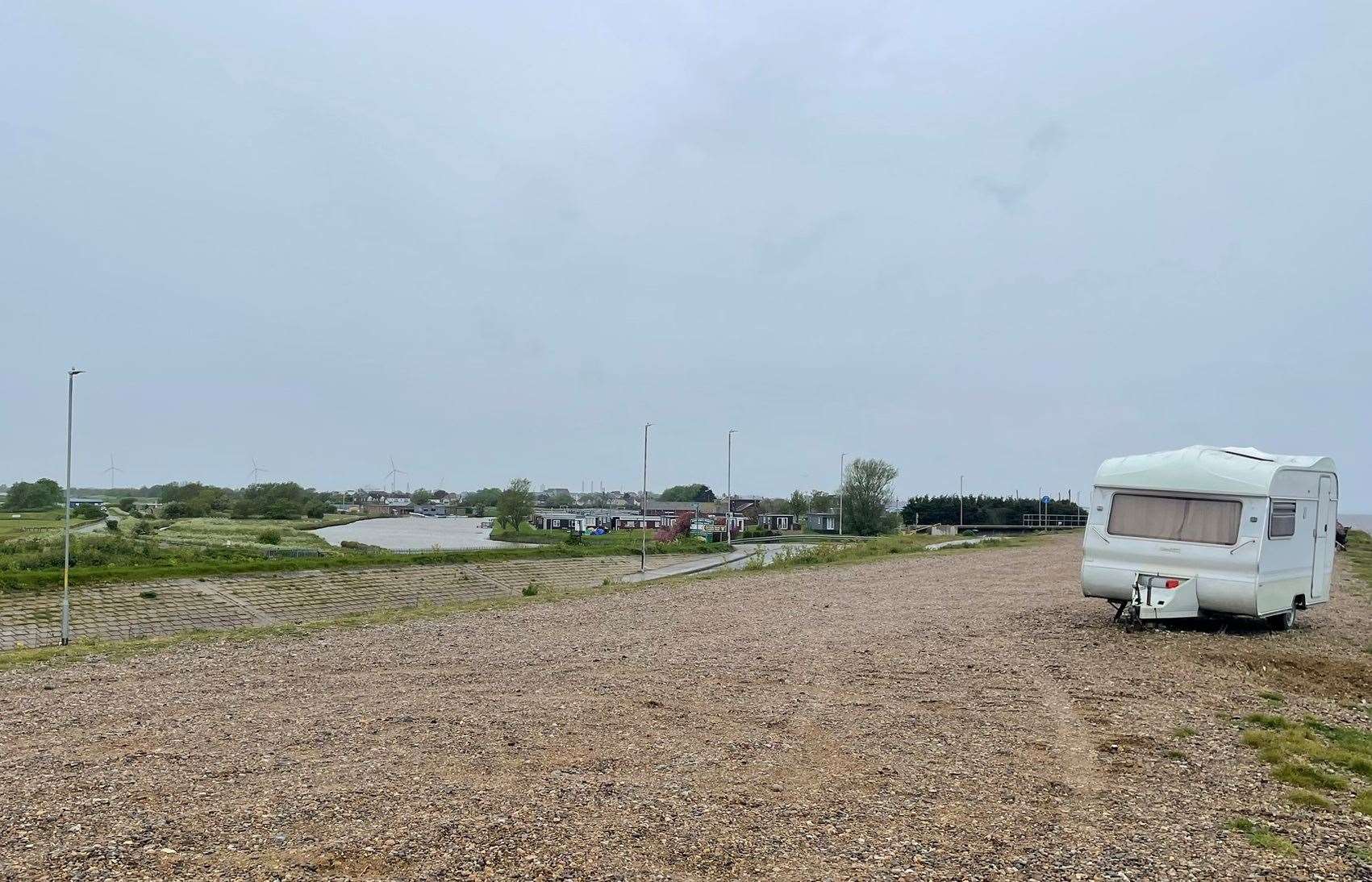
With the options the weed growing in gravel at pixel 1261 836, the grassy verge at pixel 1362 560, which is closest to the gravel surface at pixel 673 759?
the weed growing in gravel at pixel 1261 836

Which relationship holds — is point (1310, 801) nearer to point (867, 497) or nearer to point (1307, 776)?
point (1307, 776)

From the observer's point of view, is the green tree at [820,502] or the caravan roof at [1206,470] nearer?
the caravan roof at [1206,470]

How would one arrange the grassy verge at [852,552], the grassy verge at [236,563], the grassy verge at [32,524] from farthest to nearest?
the grassy verge at [32,524] → the grassy verge at [852,552] → the grassy verge at [236,563]

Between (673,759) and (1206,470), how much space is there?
35.2 ft

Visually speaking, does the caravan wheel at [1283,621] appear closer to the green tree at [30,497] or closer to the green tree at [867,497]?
the green tree at [867,497]

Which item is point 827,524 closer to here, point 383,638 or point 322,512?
point 322,512

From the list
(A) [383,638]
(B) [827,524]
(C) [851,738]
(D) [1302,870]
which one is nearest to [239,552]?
(A) [383,638]

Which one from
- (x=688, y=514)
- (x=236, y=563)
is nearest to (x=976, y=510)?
(x=688, y=514)

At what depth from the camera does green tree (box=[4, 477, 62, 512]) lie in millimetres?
94375

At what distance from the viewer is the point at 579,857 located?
17.3 feet

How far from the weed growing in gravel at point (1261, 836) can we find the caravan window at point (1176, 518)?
8.89 meters

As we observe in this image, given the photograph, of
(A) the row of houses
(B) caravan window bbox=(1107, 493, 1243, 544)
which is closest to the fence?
(A) the row of houses

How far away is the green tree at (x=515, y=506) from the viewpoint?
120562 millimetres

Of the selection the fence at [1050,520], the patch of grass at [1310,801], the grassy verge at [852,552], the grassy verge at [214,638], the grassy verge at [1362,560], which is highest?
the patch of grass at [1310,801]
